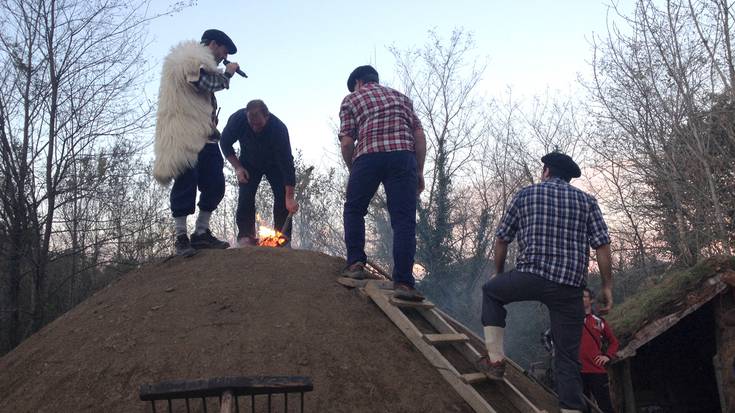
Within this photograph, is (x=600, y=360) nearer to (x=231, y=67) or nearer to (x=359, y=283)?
(x=359, y=283)

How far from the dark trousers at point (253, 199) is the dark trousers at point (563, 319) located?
3400mm

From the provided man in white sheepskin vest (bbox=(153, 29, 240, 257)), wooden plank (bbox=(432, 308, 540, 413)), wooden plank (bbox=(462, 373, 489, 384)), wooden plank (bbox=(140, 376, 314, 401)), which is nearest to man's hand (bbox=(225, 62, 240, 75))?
man in white sheepskin vest (bbox=(153, 29, 240, 257))

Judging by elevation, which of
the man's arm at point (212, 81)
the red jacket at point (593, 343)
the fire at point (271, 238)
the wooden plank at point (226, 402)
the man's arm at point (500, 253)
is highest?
the man's arm at point (212, 81)

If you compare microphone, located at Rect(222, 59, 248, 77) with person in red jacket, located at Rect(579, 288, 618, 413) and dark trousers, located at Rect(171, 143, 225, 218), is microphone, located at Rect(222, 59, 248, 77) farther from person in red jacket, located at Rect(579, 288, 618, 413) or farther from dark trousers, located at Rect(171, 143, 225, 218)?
person in red jacket, located at Rect(579, 288, 618, 413)

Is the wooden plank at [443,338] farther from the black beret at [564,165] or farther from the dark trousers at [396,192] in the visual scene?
the black beret at [564,165]

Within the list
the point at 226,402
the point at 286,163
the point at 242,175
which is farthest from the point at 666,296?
the point at 226,402

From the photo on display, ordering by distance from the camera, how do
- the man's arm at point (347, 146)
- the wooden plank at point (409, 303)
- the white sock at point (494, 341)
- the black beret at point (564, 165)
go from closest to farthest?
1. the white sock at point (494, 341)
2. the black beret at point (564, 165)
3. the wooden plank at point (409, 303)
4. the man's arm at point (347, 146)

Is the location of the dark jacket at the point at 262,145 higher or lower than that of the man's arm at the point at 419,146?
higher

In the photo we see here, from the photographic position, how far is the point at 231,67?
19.2ft

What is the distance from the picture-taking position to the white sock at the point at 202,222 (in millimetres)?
6008

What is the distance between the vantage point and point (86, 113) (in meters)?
9.70

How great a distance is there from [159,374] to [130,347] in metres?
0.50

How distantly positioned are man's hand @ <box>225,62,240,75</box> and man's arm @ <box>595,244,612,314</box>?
3969 millimetres

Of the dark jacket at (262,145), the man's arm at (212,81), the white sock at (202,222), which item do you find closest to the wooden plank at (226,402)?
the white sock at (202,222)
